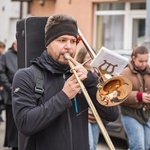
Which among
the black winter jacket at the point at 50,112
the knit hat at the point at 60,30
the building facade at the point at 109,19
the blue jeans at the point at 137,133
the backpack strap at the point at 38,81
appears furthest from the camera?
the building facade at the point at 109,19

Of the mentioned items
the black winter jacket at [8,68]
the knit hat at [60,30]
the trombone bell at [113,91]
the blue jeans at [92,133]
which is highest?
the knit hat at [60,30]

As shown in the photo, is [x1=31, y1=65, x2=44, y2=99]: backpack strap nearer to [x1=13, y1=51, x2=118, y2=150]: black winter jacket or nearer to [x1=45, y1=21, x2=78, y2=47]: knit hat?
[x1=13, y1=51, x2=118, y2=150]: black winter jacket

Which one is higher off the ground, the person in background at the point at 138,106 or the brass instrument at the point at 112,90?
the brass instrument at the point at 112,90

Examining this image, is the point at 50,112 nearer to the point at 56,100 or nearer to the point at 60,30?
the point at 56,100

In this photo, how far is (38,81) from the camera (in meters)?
3.27

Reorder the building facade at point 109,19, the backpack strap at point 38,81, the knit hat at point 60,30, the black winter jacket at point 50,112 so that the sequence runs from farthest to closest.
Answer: the building facade at point 109,19 → the knit hat at point 60,30 → the backpack strap at point 38,81 → the black winter jacket at point 50,112

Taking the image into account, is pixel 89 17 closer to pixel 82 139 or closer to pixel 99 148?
pixel 99 148

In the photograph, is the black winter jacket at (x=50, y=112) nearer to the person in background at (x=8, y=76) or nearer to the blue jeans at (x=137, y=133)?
the blue jeans at (x=137, y=133)

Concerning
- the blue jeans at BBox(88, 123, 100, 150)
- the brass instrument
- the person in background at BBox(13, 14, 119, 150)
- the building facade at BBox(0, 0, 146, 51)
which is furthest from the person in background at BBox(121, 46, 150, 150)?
the building facade at BBox(0, 0, 146, 51)

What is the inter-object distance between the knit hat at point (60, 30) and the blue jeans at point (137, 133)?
2.62m

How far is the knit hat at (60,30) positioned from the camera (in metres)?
3.35

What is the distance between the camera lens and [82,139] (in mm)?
3330

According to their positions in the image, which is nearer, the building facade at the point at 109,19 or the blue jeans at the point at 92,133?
the blue jeans at the point at 92,133

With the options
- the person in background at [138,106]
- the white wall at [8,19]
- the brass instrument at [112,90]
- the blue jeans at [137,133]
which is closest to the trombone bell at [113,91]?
the brass instrument at [112,90]
